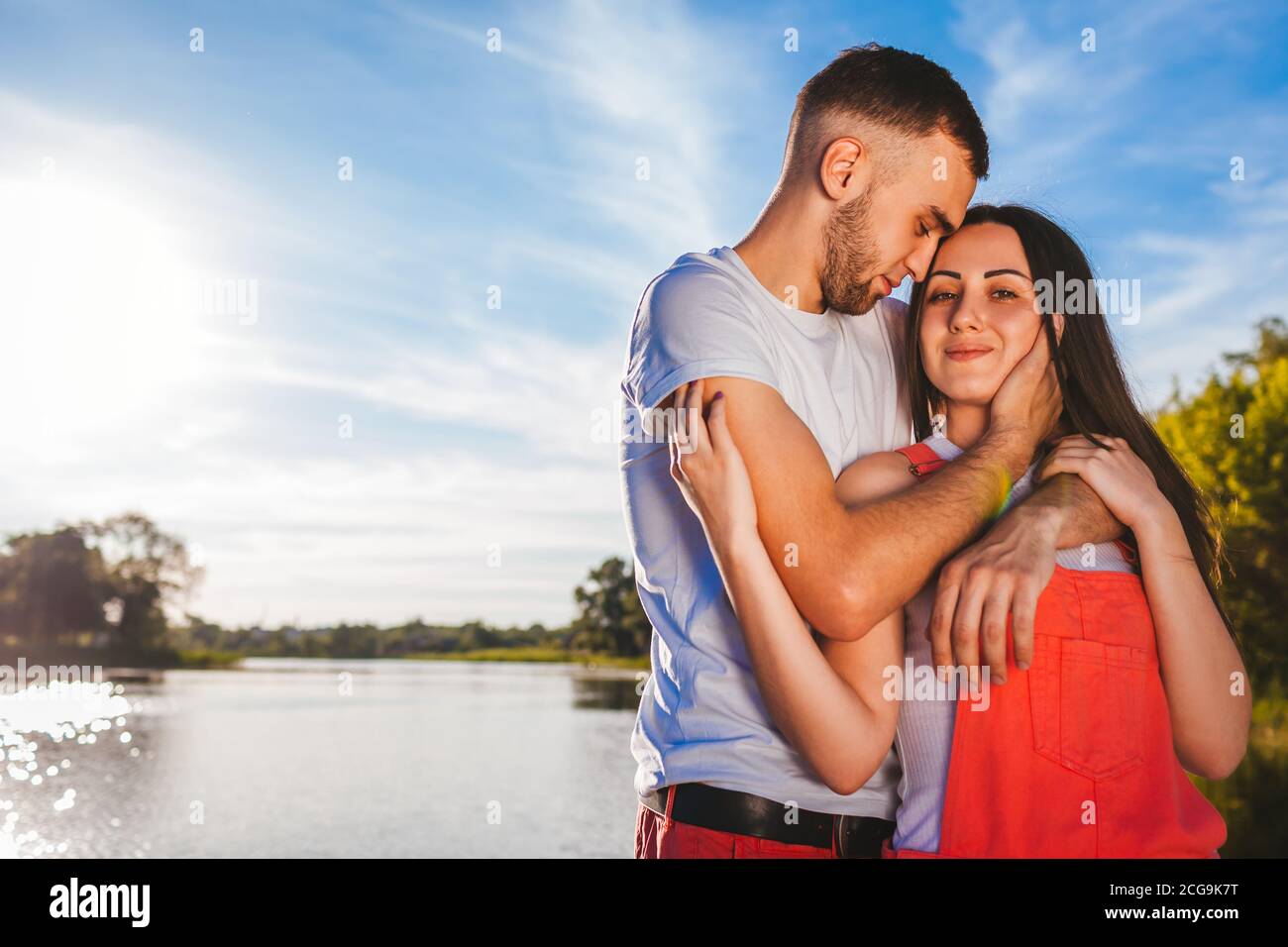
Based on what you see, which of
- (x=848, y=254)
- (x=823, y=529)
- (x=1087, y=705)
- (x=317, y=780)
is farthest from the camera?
(x=317, y=780)

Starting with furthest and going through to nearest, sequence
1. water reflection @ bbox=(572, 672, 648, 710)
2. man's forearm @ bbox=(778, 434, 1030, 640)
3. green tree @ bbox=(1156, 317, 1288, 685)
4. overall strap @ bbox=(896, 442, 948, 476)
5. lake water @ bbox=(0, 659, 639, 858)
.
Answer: water reflection @ bbox=(572, 672, 648, 710)
green tree @ bbox=(1156, 317, 1288, 685)
lake water @ bbox=(0, 659, 639, 858)
overall strap @ bbox=(896, 442, 948, 476)
man's forearm @ bbox=(778, 434, 1030, 640)

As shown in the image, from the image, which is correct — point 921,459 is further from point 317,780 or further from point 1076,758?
point 317,780

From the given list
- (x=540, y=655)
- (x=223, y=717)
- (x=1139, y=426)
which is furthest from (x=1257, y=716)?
(x=540, y=655)

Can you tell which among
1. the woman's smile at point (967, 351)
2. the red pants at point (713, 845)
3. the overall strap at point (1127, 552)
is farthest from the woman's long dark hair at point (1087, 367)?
the red pants at point (713, 845)

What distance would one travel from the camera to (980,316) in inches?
106

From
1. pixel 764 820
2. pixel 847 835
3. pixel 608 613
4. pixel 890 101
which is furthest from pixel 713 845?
pixel 608 613

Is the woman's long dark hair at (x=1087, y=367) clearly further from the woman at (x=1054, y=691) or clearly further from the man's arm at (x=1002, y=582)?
the man's arm at (x=1002, y=582)

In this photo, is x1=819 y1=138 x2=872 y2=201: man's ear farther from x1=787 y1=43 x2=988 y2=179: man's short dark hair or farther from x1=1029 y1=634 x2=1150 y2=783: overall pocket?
x1=1029 y1=634 x2=1150 y2=783: overall pocket

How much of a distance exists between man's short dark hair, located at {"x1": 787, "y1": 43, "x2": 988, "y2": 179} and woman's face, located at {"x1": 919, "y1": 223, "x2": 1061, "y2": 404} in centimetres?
22

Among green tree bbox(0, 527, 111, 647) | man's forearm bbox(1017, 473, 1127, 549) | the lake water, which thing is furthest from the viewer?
green tree bbox(0, 527, 111, 647)

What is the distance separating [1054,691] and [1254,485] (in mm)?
32629

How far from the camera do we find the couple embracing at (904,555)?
7.06 ft

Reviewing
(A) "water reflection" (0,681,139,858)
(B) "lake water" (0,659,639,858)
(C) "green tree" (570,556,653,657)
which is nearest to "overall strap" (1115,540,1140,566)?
(B) "lake water" (0,659,639,858)

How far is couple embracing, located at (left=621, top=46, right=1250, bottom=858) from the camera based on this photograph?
2152 millimetres
